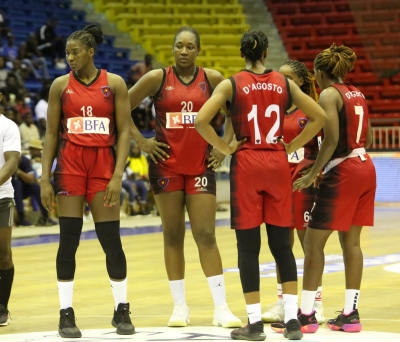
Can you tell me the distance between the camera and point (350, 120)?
6621mm

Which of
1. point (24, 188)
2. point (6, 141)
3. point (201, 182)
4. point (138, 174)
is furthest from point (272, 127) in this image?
point (138, 174)

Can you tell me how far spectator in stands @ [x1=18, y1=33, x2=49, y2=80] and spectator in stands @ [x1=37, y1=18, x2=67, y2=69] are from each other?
32 cm

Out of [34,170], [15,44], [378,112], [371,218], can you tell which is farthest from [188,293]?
[378,112]

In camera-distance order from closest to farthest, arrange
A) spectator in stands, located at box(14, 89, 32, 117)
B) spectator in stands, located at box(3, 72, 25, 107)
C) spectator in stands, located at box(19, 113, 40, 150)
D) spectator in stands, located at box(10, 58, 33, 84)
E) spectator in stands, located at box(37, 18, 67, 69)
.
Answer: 1. spectator in stands, located at box(19, 113, 40, 150)
2. spectator in stands, located at box(14, 89, 32, 117)
3. spectator in stands, located at box(3, 72, 25, 107)
4. spectator in stands, located at box(10, 58, 33, 84)
5. spectator in stands, located at box(37, 18, 67, 69)

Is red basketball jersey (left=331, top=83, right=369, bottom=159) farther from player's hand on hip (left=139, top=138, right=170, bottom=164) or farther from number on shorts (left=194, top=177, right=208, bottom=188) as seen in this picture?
A: player's hand on hip (left=139, top=138, right=170, bottom=164)

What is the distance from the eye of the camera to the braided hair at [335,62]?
669 cm

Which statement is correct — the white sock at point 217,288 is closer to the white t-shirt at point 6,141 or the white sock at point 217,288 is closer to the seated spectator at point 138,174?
the white t-shirt at point 6,141

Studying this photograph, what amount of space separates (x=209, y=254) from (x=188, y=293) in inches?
73.3

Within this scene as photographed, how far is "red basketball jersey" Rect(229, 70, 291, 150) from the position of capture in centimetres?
A: 623

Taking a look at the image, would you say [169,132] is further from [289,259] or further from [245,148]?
[289,259]

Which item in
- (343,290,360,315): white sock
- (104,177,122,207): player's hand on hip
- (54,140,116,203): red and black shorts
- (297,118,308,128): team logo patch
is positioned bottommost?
(343,290,360,315): white sock

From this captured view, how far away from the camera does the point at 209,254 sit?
6.99 m

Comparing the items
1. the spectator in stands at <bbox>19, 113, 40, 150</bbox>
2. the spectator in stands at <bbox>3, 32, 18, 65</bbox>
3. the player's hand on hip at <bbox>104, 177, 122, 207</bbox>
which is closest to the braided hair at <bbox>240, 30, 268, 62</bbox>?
the player's hand on hip at <bbox>104, 177, 122, 207</bbox>

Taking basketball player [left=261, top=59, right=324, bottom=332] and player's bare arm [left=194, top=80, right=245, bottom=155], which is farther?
basketball player [left=261, top=59, right=324, bottom=332]
